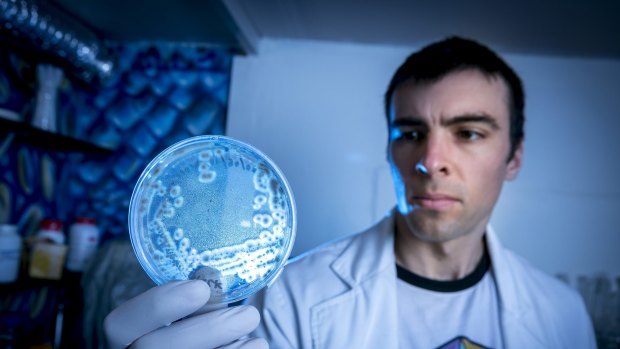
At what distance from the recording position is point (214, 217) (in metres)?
0.75

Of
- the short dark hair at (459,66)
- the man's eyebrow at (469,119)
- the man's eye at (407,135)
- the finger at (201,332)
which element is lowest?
the finger at (201,332)

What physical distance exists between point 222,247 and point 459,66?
1.00 metres

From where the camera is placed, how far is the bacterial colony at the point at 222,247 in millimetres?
746

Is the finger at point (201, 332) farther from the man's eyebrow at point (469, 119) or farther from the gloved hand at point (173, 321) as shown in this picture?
the man's eyebrow at point (469, 119)

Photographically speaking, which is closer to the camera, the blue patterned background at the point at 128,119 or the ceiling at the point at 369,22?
the ceiling at the point at 369,22

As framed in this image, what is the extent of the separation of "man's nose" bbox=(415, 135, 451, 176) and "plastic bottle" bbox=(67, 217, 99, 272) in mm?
1589

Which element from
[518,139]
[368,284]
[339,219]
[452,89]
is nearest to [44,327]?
[339,219]

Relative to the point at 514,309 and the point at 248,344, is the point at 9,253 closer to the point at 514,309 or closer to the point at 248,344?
the point at 248,344

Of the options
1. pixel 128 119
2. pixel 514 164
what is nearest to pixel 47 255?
pixel 128 119

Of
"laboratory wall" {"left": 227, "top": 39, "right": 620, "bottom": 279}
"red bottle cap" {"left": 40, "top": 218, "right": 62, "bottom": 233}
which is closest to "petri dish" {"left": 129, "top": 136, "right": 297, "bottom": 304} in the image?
"laboratory wall" {"left": 227, "top": 39, "right": 620, "bottom": 279}

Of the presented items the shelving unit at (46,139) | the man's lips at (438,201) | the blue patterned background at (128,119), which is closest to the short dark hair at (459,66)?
the man's lips at (438,201)

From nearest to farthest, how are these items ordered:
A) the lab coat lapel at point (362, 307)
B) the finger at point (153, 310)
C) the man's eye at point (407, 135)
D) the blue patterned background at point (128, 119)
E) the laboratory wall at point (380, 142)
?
the finger at point (153, 310), the lab coat lapel at point (362, 307), the man's eye at point (407, 135), the laboratory wall at point (380, 142), the blue patterned background at point (128, 119)

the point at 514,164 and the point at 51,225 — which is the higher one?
the point at 514,164

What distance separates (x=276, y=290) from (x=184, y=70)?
1390 mm
